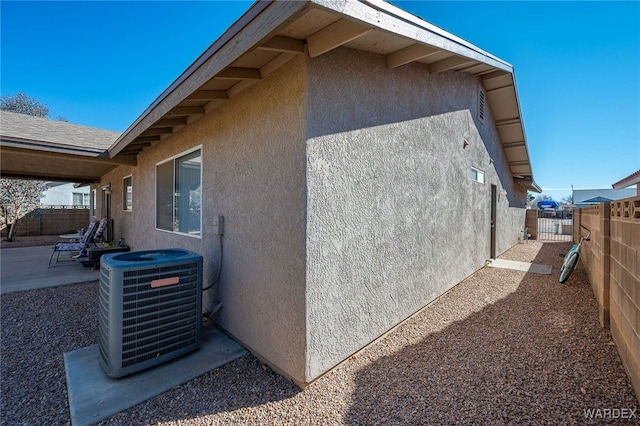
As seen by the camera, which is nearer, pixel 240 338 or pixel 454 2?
pixel 240 338

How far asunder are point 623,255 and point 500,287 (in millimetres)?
3199

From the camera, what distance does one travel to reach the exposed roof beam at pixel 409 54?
3.23m

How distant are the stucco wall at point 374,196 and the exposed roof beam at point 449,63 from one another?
0.51ft

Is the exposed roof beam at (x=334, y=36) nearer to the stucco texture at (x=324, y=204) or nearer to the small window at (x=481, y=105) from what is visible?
the stucco texture at (x=324, y=204)

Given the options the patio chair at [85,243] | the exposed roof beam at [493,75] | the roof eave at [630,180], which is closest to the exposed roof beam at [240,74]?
the exposed roof beam at [493,75]

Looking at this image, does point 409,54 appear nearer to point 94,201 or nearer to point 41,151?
point 41,151

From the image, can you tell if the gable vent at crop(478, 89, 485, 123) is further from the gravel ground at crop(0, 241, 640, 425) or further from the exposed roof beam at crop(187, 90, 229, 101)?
the exposed roof beam at crop(187, 90, 229, 101)

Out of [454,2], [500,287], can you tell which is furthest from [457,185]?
[454,2]

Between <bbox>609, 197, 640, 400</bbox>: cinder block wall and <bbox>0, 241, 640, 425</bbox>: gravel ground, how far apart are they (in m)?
0.22

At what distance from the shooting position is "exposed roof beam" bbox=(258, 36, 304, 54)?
2.47 m

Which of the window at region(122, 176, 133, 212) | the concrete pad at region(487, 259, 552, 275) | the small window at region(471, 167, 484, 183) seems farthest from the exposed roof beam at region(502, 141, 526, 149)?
the window at region(122, 176, 133, 212)

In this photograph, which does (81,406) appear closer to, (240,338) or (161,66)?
(240,338)

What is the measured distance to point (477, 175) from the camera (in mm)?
7207

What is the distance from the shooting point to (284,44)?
8.30ft
